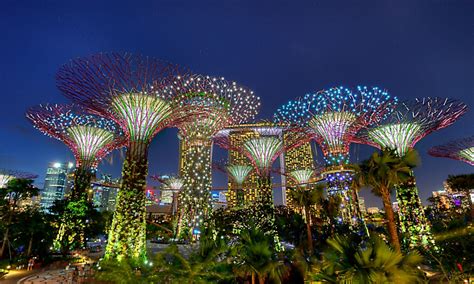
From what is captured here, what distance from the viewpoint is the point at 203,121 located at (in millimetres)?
24125

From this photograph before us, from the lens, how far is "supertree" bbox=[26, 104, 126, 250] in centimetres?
2067

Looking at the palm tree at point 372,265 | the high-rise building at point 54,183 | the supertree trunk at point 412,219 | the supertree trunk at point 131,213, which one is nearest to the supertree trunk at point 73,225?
the supertree trunk at point 131,213

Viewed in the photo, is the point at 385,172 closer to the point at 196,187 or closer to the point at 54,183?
the point at 196,187

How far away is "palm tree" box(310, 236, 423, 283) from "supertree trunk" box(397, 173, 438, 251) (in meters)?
13.3

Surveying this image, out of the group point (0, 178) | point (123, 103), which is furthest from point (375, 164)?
point (0, 178)

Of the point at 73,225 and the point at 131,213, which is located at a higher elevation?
the point at 131,213

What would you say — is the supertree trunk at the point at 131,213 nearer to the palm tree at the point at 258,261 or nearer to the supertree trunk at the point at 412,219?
the palm tree at the point at 258,261

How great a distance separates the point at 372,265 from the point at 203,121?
1949 cm

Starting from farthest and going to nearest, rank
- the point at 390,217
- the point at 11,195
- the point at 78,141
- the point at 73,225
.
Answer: the point at 78,141
the point at 73,225
the point at 11,195
the point at 390,217

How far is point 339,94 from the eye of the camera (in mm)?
21344

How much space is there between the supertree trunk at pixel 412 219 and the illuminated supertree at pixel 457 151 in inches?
470

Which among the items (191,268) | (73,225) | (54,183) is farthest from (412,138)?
(54,183)

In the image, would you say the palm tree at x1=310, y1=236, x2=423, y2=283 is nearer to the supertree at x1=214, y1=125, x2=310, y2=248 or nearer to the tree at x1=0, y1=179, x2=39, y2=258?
the supertree at x1=214, y1=125, x2=310, y2=248

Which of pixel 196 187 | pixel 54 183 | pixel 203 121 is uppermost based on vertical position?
pixel 54 183
